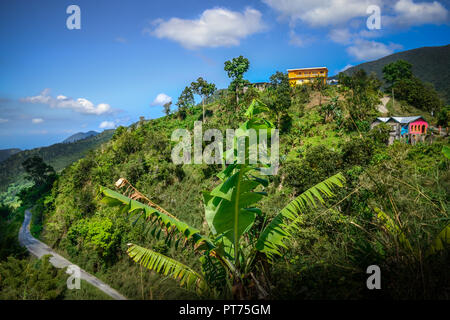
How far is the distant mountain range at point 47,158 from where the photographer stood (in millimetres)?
75625

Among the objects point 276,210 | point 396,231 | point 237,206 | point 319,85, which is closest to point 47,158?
point 319,85

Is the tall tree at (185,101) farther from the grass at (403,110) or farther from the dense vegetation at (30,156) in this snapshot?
the dense vegetation at (30,156)

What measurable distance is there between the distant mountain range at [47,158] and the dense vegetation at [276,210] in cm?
4707

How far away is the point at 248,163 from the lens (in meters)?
3.26

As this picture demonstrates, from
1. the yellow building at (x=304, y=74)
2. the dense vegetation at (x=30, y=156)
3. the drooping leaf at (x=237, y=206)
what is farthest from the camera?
the dense vegetation at (x=30, y=156)

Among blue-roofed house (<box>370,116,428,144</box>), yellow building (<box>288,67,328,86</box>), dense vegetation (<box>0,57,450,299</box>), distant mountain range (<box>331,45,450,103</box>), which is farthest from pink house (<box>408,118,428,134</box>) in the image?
distant mountain range (<box>331,45,450,103</box>)

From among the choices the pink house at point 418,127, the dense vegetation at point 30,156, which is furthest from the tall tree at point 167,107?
the dense vegetation at point 30,156

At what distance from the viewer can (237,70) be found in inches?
Answer: 1200

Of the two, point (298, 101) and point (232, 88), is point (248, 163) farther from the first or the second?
point (232, 88)

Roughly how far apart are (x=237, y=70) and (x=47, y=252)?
2839 cm

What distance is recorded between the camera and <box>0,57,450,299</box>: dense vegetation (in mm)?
2893

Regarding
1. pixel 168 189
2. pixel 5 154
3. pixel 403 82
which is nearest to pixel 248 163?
pixel 168 189
